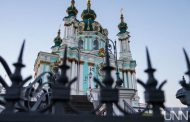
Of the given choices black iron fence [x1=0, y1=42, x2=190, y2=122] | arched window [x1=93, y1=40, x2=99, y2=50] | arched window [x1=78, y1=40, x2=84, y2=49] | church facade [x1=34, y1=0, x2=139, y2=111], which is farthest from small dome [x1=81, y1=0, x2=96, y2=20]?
black iron fence [x1=0, y1=42, x2=190, y2=122]

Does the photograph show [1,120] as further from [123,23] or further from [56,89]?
[123,23]

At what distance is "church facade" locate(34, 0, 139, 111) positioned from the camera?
1506 inches

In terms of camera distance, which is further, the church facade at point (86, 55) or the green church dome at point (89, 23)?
the green church dome at point (89, 23)

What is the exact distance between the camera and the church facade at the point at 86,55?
3825cm

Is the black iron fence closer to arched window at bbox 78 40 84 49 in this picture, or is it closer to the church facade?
the church facade

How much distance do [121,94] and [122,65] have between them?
34.2 m

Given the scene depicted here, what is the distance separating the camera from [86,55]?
4119 cm

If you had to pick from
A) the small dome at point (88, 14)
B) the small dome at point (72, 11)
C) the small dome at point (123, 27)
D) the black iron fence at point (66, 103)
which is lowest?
the black iron fence at point (66, 103)

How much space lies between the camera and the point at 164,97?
2.53 meters

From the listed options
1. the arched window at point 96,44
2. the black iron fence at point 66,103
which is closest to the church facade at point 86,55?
the arched window at point 96,44

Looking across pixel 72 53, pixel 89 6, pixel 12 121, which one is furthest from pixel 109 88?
pixel 89 6

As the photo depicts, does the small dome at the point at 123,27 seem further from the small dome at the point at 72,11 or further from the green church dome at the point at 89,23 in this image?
the small dome at the point at 72,11

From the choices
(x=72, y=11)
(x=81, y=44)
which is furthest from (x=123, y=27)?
(x=72, y=11)

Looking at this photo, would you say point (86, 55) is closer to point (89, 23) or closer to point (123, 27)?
point (89, 23)
